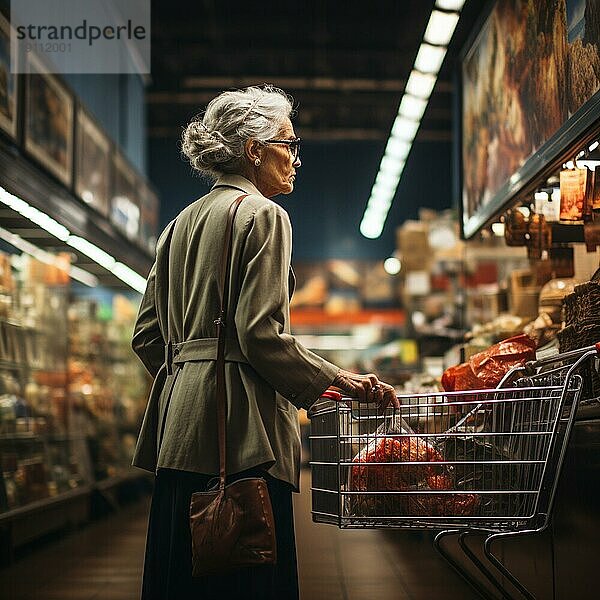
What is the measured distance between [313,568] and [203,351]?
3.69 m

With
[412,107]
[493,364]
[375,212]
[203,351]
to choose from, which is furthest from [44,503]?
[203,351]

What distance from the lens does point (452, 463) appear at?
2486 millimetres

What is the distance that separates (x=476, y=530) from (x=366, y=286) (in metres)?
13.6

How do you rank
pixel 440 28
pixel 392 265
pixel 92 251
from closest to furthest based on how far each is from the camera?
1. pixel 440 28
2. pixel 92 251
3. pixel 392 265

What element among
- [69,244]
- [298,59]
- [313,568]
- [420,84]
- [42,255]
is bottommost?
[313,568]

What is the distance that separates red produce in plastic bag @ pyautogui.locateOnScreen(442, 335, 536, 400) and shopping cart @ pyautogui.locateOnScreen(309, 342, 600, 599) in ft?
1.91

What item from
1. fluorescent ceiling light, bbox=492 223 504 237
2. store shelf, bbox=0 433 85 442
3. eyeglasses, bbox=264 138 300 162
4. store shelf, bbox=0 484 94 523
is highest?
fluorescent ceiling light, bbox=492 223 504 237

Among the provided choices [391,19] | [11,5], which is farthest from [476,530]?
[391,19]

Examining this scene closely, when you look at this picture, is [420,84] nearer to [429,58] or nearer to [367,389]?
[429,58]

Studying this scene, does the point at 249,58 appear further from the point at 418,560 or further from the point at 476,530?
the point at 476,530

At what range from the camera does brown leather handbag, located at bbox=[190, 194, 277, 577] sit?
249 centimetres

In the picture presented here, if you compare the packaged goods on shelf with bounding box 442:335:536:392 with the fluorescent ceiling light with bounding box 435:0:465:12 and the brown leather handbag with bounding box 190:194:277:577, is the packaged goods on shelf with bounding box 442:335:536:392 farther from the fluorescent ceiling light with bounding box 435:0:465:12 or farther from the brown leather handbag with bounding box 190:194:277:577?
the fluorescent ceiling light with bounding box 435:0:465:12

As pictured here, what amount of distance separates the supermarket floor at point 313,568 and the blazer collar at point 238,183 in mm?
2789

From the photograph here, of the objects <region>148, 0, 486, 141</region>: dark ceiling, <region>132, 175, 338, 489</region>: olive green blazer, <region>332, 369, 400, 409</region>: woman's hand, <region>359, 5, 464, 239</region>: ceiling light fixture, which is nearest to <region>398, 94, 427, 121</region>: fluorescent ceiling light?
<region>359, 5, 464, 239</region>: ceiling light fixture
